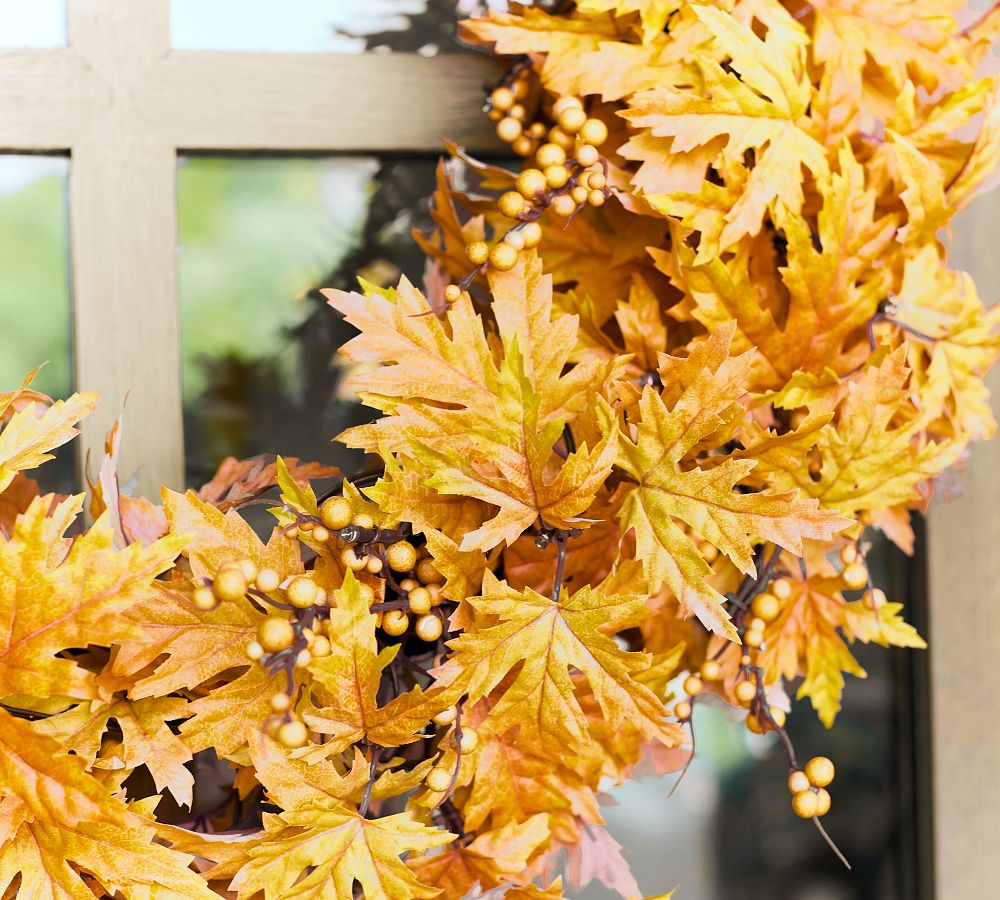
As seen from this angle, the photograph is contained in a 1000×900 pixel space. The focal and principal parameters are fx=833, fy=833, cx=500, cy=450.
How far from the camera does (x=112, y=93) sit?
1.99ft

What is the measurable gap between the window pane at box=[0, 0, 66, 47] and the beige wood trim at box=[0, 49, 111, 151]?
0.10ft

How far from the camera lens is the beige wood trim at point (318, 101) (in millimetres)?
618

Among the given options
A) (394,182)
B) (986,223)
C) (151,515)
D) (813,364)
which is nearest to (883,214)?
(813,364)

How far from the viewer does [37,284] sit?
0.63 m

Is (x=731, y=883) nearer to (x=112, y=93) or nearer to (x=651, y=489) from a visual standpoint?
(x=651, y=489)

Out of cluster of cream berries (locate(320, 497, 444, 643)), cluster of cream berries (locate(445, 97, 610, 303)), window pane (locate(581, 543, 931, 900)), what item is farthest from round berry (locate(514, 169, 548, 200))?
window pane (locate(581, 543, 931, 900))

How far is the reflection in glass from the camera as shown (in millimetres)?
625

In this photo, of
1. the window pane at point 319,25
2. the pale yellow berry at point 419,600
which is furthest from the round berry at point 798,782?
the window pane at point 319,25

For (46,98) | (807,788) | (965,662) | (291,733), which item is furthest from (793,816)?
(46,98)

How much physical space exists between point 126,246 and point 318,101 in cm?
18

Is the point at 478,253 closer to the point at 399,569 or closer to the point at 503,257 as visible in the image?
the point at 503,257

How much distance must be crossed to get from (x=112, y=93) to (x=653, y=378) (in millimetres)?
442

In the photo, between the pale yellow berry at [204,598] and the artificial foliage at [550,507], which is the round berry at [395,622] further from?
the pale yellow berry at [204,598]

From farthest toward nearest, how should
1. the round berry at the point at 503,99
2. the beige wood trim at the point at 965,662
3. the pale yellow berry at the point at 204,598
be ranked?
the beige wood trim at the point at 965,662
the round berry at the point at 503,99
the pale yellow berry at the point at 204,598
